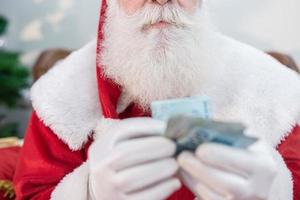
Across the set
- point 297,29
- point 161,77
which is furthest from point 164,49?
point 297,29

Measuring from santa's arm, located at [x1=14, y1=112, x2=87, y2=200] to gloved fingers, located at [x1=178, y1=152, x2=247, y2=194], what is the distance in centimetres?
40

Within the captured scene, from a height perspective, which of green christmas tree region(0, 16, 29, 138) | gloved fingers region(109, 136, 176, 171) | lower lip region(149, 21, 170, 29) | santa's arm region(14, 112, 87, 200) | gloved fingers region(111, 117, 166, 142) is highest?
lower lip region(149, 21, 170, 29)

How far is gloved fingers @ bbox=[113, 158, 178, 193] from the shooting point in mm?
643

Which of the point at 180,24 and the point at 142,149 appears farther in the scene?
the point at 180,24

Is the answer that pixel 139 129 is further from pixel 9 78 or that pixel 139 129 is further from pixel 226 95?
pixel 9 78

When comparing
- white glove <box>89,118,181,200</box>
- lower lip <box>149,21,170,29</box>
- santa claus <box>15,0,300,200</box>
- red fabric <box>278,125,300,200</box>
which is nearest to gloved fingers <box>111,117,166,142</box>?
white glove <box>89,118,181,200</box>

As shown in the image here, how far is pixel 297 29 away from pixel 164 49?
4.30 ft

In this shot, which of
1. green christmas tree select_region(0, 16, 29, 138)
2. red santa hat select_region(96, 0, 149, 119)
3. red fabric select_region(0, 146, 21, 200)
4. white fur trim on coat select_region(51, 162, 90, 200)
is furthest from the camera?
green christmas tree select_region(0, 16, 29, 138)

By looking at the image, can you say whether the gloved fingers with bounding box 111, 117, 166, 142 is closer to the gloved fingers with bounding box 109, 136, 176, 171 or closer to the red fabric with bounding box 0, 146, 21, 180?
the gloved fingers with bounding box 109, 136, 176, 171

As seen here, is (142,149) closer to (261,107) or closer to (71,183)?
(71,183)

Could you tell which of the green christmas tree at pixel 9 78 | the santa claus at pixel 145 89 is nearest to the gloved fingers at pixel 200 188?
the santa claus at pixel 145 89

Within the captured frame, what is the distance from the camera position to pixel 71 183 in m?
0.85

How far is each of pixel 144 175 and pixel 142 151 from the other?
1.3 inches

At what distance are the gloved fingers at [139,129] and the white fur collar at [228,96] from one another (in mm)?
331
